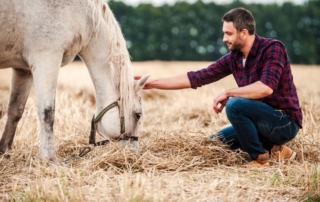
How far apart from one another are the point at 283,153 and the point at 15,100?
9.54ft

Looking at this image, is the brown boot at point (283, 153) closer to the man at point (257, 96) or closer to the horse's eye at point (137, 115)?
the man at point (257, 96)

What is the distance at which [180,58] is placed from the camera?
3922 centimetres

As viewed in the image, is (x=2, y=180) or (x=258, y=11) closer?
(x=2, y=180)

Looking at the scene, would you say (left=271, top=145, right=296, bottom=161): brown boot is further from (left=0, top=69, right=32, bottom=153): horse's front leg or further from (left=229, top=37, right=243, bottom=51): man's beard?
(left=0, top=69, right=32, bottom=153): horse's front leg

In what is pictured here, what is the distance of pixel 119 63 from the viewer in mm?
4293

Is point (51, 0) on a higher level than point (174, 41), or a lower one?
lower

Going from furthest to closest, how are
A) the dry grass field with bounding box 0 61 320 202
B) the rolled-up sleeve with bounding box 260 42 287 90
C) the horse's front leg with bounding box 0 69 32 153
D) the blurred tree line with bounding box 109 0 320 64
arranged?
the blurred tree line with bounding box 109 0 320 64
the horse's front leg with bounding box 0 69 32 153
the rolled-up sleeve with bounding box 260 42 287 90
the dry grass field with bounding box 0 61 320 202

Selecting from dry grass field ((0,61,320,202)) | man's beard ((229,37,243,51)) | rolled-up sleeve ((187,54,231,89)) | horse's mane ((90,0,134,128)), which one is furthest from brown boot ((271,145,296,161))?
horse's mane ((90,0,134,128))

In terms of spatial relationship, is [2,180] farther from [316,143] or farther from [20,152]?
[316,143]

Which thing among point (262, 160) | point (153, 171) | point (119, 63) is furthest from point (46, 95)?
point (262, 160)

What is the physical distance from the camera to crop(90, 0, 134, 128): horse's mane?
4262 mm

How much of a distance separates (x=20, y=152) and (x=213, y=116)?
10.4ft

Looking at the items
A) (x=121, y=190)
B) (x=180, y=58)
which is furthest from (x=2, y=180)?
(x=180, y=58)

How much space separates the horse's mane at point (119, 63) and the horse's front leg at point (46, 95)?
2.01 feet
